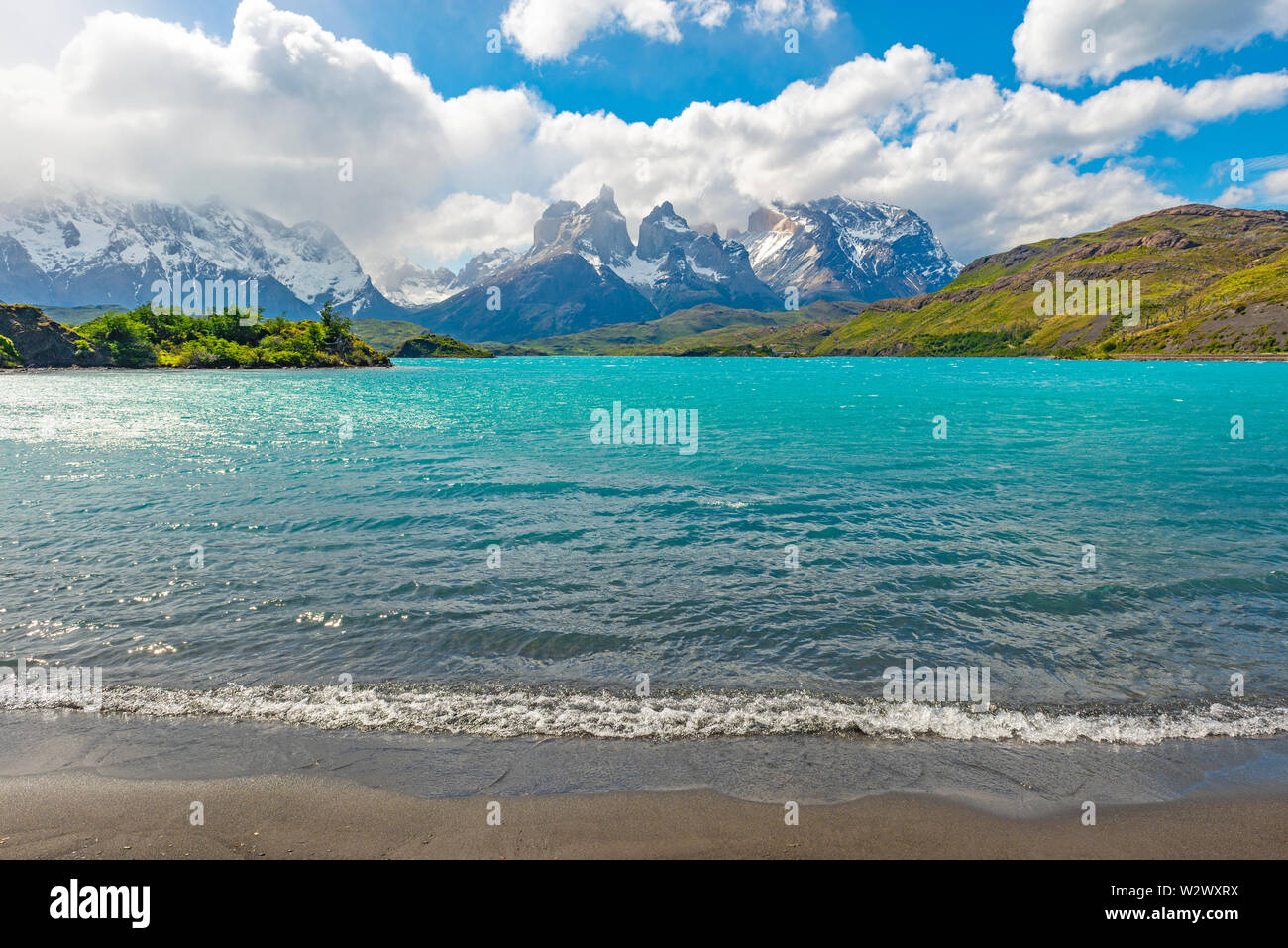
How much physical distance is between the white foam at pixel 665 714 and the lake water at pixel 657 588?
8 cm

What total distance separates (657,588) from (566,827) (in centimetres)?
1207

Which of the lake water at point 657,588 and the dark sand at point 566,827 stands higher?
the lake water at point 657,588

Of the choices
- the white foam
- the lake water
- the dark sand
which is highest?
the lake water

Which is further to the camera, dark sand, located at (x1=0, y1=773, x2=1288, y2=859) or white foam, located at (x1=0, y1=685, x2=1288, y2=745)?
white foam, located at (x1=0, y1=685, x2=1288, y2=745)

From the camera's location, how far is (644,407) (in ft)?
356

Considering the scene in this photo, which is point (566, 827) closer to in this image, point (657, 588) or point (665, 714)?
point (665, 714)

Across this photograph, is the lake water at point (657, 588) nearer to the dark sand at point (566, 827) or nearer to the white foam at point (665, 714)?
the white foam at point (665, 714)

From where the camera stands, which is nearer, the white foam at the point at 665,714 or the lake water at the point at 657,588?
the white foam at the point at 665,714

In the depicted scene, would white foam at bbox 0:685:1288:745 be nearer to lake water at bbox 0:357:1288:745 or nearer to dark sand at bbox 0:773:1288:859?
lake water at bbox 0:357:1288:745

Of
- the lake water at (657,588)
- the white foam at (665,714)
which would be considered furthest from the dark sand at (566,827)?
the lake water at (657,588)

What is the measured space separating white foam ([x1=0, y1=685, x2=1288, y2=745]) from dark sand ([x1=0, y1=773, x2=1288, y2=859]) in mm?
2381

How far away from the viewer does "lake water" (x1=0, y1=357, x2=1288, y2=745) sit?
48.9ft

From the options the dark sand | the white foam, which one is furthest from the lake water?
the dark sand

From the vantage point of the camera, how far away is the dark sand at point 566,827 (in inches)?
392
